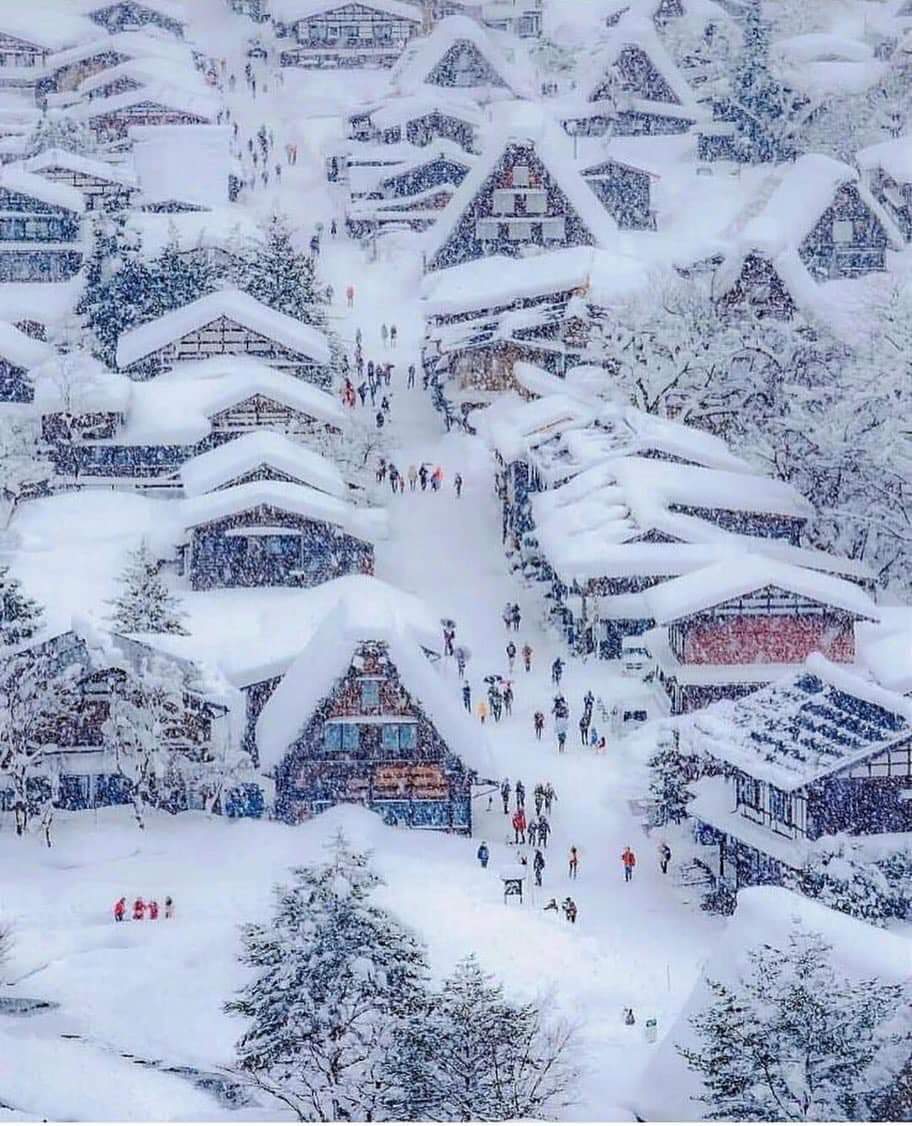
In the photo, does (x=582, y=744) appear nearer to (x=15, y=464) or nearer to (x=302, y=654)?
(x=302, y=654)

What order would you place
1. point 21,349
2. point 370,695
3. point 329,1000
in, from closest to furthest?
point 329,1000, point 370,695, point 21,349

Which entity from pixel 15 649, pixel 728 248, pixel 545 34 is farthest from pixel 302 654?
pixel 545 34

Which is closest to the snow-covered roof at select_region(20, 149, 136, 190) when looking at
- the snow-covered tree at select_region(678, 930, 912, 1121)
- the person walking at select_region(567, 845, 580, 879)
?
the person walking at select_region(567, 845, 580, 879)

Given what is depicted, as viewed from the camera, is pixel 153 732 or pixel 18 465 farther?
pixel 18 465

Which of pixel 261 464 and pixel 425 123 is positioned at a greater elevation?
pixel 425 123

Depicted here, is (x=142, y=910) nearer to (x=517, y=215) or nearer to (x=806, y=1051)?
(x=806, y=1051)

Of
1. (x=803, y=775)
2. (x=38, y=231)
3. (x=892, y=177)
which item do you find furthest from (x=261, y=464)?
(x=892, y=177)

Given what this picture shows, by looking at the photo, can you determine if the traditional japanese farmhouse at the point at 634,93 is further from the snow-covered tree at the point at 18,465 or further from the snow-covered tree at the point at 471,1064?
the snow-covered tree at the point at 471,1064
